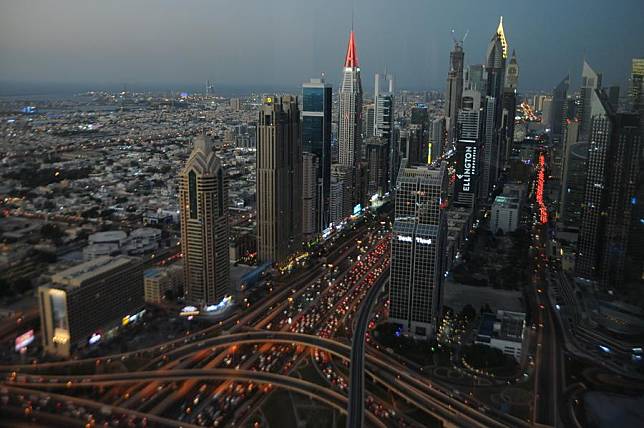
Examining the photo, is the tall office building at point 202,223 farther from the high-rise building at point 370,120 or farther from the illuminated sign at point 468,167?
the high-rise building at point 370,120

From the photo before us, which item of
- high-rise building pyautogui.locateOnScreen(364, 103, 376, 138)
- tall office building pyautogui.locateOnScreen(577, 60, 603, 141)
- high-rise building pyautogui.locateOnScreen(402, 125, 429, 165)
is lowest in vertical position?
high-rise building pyautogui.locateOnScreen(402, 125, 429, 165)

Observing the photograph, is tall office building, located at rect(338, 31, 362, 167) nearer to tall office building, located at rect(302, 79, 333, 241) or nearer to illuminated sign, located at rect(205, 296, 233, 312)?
tall office building, located at rect(302, 79, 333, 241)

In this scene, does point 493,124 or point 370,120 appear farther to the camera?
point 370,120

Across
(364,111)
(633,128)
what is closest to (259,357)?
(633,128)

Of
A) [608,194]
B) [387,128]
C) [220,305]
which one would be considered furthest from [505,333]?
[387,128]

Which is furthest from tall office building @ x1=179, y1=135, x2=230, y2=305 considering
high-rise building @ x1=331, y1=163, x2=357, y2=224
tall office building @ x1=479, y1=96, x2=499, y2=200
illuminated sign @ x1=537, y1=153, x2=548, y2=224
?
tall office building @ x1=479, y1=96, x2=499, y2=200

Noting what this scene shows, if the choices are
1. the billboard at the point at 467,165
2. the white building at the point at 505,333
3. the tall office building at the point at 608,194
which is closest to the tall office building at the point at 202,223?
the white building at the point at 505,333

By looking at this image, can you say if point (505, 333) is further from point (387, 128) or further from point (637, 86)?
point (387, 128)
